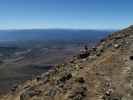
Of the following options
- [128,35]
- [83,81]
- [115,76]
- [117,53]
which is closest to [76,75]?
[83,81]

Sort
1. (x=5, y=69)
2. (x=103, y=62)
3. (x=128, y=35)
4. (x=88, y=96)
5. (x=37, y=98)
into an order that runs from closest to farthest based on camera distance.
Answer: (x=88, y=96)
(x=37, y=98)
(x=103, y=62)
(x=128, y=35)
(x=5, y=69)

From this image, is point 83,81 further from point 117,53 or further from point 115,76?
point 117,53

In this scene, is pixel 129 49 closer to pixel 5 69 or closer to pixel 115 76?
pixel 115 76

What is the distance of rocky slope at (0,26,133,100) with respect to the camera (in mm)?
12742

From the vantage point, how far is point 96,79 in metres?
14.1

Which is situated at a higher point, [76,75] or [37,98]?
[76,75]

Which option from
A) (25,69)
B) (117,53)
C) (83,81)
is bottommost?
(25,69)

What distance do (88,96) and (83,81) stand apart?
1.60 meters

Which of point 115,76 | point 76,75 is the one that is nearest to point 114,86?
point 115,76

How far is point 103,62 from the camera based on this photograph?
16250 millimetres

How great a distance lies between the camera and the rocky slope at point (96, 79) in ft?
41.8

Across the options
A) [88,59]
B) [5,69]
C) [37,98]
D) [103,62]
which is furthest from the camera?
[5,69]

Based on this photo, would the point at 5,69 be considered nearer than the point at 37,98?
No

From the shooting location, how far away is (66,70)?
56.4 ft
